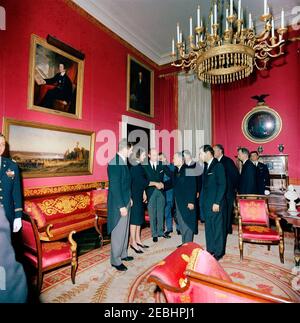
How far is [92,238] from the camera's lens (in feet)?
15.6

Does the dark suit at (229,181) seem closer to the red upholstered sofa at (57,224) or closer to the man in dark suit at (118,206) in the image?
the man in dark suit at (118,206)

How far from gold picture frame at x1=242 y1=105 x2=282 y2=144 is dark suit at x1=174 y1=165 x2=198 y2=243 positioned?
3.85 m

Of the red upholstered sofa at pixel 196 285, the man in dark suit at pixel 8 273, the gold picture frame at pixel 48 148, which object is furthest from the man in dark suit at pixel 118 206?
the man in dark suit at pixel 8 273

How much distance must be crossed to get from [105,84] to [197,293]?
18.5ft

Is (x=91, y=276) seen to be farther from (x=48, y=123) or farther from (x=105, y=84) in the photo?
(x=105, y=84)

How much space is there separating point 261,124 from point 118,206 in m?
5.46

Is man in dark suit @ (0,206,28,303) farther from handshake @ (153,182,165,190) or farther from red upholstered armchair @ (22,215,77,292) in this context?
handshake @ (153,182,165,190)

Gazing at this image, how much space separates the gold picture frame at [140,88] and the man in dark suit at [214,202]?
388cm

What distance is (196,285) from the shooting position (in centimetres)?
123

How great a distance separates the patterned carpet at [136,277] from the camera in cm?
266

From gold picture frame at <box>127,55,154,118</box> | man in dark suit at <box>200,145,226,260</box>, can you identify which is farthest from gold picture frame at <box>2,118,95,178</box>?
man in dark suit at <box>200,145,226,260</box>

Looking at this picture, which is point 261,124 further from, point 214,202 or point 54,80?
point 54,80

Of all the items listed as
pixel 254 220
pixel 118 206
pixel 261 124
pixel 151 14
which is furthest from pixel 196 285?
pixel 151 14
